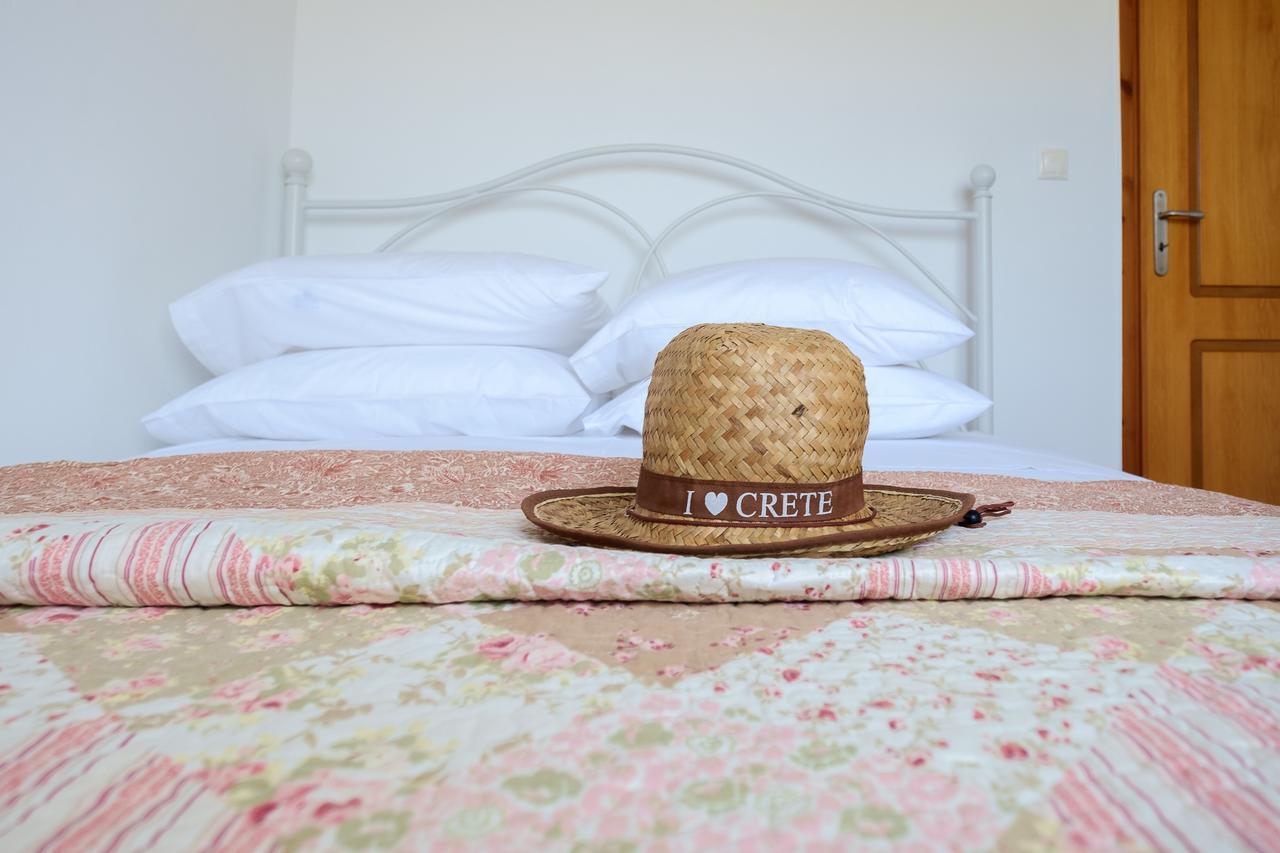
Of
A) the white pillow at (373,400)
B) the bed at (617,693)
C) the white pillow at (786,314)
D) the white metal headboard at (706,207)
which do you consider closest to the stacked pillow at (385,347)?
the white pillow at (373,400)

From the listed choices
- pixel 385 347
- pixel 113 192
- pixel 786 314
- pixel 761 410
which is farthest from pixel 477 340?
pixel 761 410

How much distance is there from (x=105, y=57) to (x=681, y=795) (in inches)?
71.4

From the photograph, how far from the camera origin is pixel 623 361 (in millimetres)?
1547

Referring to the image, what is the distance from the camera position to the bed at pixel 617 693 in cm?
27

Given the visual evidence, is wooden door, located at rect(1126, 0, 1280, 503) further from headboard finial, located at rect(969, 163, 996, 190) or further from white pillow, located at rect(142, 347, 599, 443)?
white pillow, located at rect(142, 347, 599, 443)

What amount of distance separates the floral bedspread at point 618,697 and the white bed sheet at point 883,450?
59 centimetres

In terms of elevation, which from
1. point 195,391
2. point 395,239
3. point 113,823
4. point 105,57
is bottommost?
point 113,823

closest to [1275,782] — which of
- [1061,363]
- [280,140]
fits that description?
[1061,363]

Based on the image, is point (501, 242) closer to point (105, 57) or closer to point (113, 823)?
point (105, 57)

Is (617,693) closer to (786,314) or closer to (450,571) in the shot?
(450,571)

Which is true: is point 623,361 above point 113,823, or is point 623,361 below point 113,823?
above

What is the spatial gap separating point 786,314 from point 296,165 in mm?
1363

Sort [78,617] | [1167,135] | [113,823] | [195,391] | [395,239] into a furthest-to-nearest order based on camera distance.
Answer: [1167,135] < [395,239] < [195,391] < [78,617] < [113,823]

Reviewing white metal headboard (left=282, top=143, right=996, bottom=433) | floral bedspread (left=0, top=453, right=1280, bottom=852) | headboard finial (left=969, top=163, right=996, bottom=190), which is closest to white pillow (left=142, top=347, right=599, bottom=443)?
white metal headboard (left=282, top=143, right=996, bottom=433)
